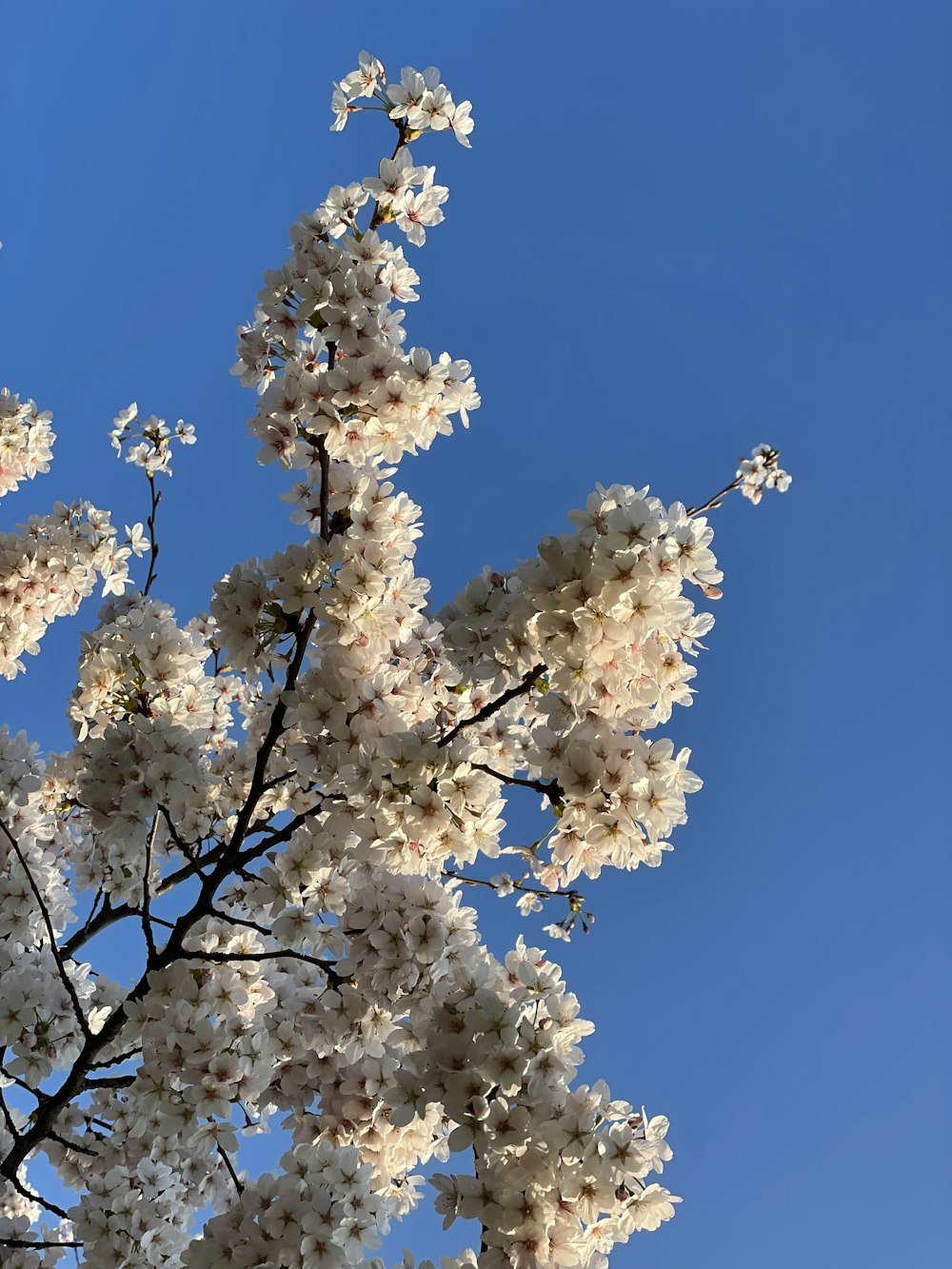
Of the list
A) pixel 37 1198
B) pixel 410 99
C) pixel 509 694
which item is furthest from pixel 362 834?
pixel 410 99

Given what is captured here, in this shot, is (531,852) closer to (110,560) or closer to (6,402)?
(110,560)

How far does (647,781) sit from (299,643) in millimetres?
1910

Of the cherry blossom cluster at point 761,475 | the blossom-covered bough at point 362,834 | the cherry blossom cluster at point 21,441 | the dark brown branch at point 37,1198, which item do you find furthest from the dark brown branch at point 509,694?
the cherry blossom cluster at point 21,441

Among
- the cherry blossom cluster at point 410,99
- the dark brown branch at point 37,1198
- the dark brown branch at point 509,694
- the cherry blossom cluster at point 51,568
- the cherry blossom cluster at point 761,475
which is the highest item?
the cherry blossom cluster at point 51,568

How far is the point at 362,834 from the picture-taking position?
4.12 m

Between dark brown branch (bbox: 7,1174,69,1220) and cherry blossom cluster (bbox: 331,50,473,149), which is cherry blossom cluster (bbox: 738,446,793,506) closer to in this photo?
cherry blossom cluster (bbox: 331,50,473,149)

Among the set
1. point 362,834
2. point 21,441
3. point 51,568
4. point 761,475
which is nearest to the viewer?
point 362,834

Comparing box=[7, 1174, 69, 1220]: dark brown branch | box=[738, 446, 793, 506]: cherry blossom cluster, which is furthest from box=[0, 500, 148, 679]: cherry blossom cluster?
box=[738, 446, 793, 506]: cherry blossom cluster

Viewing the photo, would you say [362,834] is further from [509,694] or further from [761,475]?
[761,475]

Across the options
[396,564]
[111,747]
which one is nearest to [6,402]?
[111,747]

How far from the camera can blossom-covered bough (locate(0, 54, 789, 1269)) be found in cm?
364

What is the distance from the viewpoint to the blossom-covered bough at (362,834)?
3.64 metres

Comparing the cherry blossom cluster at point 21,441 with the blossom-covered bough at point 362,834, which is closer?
the blossom-covered bough at point 362,834

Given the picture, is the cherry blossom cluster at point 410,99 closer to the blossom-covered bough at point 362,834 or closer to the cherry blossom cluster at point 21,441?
the blossom-covered bough at point 362,834
